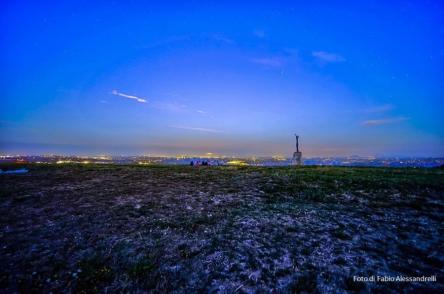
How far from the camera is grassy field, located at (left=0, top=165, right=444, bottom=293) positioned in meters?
6.96

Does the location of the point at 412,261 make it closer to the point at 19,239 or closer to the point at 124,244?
the point at 124,244

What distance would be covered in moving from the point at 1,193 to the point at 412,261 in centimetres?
2423

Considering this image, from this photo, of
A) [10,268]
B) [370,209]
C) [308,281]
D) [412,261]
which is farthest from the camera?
[370,209]

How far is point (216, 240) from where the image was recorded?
9.40 meters

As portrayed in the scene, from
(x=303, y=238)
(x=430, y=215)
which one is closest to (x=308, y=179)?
(x=430, y=215)

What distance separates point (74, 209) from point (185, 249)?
841cm

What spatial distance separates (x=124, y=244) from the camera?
902 centimetres

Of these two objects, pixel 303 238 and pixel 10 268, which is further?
pixel 303 238

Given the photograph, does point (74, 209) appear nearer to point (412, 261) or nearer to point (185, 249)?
point (185, 249)

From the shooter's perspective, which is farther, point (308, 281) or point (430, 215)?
point (430, 215)

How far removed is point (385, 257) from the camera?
823cm

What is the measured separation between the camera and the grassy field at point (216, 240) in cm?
696

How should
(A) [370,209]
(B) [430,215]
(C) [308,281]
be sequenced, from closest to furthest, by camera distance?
1. (C) [308,281]
2. (B) [430,215]
3. (A) [370,209]

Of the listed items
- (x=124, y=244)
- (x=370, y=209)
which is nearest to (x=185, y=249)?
(x=124, y=244)
